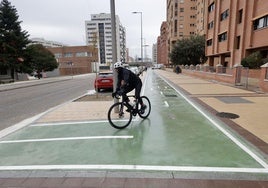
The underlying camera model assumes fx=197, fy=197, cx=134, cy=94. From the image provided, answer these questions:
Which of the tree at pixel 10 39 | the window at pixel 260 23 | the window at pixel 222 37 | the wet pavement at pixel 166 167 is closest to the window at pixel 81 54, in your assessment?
the tree at pixel 10 39

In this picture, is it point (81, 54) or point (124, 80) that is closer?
point (124, 80)

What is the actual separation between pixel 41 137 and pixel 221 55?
35.5m

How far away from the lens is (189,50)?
1683 inches

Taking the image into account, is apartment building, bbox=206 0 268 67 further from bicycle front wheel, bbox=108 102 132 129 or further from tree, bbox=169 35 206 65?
bicycle front wheel, bbox=108 102 132 129

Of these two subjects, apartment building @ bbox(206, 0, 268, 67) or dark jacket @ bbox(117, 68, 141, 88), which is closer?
dark jacket @ bbox(117, 68, 141, 88)

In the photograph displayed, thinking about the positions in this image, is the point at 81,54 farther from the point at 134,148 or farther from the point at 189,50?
the point at 134,148

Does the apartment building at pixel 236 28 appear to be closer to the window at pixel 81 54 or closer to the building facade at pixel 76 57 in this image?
the building facade at pixel 76 57

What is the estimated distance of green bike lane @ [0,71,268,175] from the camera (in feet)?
12.0

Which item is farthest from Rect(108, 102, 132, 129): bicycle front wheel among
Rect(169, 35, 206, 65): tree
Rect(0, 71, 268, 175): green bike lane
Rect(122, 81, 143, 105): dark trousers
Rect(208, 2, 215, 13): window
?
Rect(169, 35, 206, 65): tree

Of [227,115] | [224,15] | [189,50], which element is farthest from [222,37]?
[227,115]

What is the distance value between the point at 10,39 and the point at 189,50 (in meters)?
34.5

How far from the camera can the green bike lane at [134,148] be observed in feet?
12.0

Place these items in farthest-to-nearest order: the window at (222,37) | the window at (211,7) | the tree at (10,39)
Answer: the window at (211,7) < the tree at (10,39) < the window at (222,37)

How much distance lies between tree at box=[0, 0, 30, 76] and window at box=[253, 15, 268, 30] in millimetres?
36080
